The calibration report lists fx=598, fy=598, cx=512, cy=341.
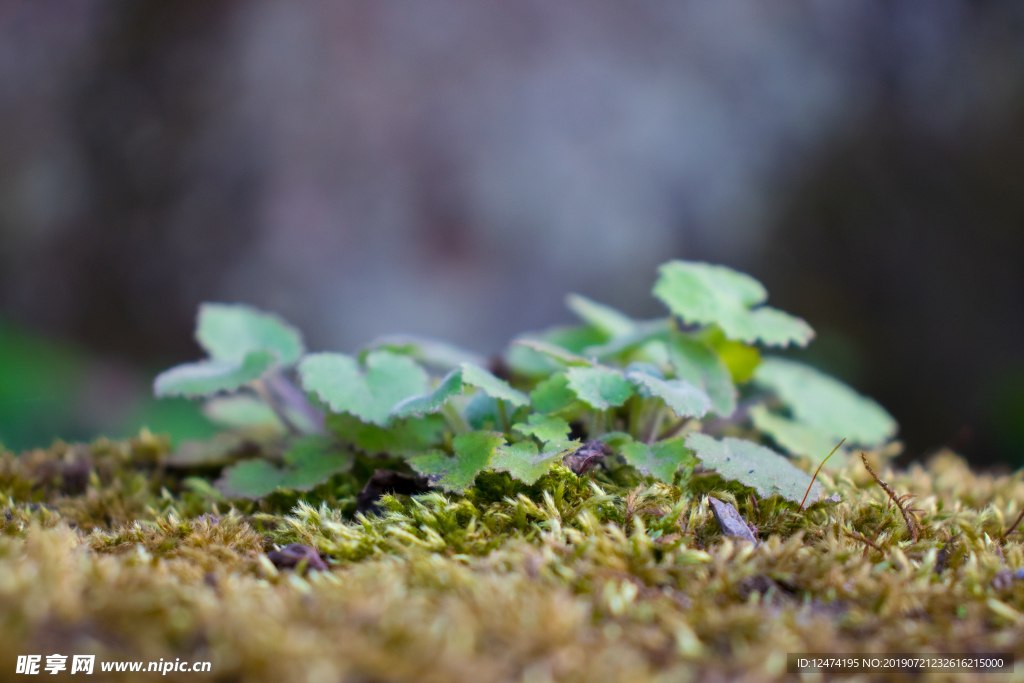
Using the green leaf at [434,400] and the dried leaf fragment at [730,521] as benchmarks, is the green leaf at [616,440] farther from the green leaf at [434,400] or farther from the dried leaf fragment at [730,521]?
the green leaf at [434,400]

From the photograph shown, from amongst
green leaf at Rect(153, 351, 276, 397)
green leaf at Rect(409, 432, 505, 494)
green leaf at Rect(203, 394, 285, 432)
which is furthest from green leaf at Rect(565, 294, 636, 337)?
green leaf at Rect(203, 394, 285, 432)

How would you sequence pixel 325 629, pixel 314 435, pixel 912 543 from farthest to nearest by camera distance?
pixel 314 435 → pixel 912 543 → pixel 325 629

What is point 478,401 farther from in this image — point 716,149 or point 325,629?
point 716,149

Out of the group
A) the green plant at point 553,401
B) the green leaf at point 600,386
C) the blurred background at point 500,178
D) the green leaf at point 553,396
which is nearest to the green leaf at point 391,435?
the green plant at point 553,401

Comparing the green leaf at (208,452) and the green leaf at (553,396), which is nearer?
the green leaf at (553,396)

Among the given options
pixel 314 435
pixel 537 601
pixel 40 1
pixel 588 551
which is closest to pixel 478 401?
pixel 314 435

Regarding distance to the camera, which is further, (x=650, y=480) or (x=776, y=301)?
(x=776, y=301)

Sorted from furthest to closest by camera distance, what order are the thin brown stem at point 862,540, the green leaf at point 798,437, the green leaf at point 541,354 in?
the green leaf at point 541,354 < the green leaf at point 798,437 < the thin brown stem at point 862,540
